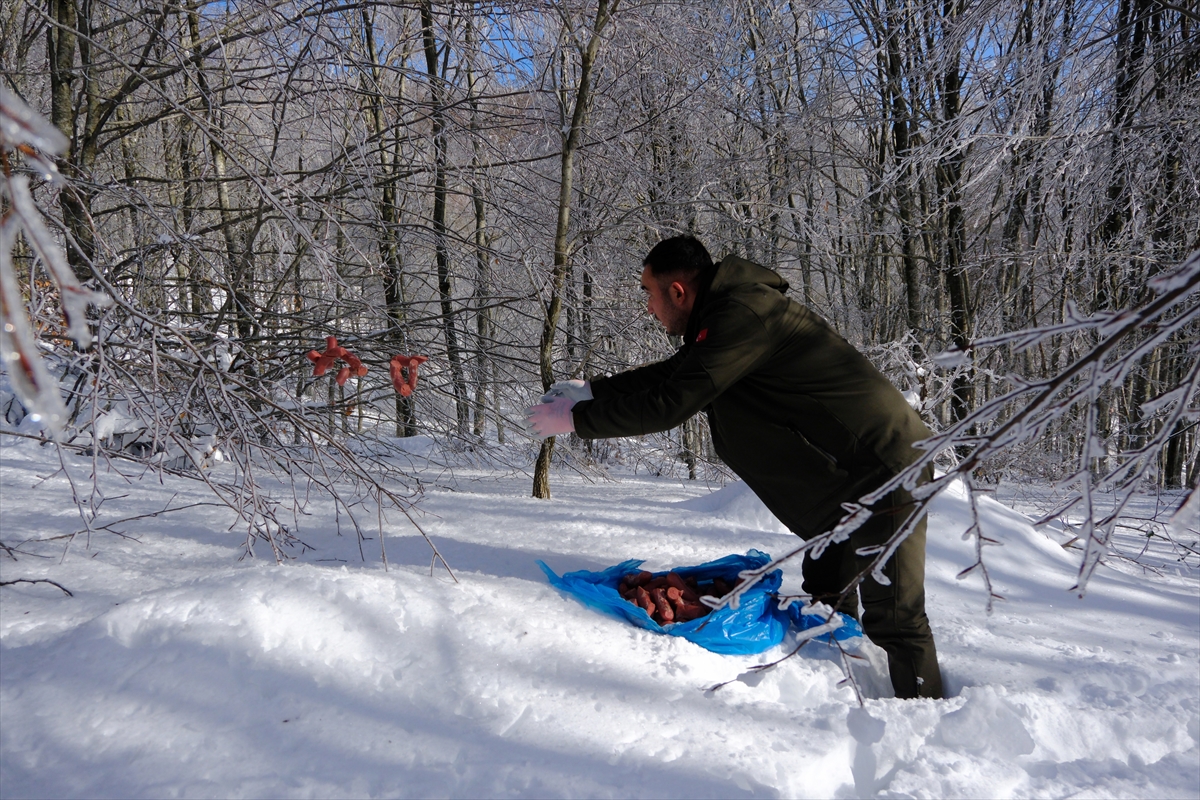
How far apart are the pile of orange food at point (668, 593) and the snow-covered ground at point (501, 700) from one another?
224 millimetres

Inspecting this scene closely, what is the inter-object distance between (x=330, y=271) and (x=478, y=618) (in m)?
1.27

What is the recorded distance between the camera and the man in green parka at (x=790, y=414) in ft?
7.62

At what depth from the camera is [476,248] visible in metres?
4.51

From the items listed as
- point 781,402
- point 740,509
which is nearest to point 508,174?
point 740,509

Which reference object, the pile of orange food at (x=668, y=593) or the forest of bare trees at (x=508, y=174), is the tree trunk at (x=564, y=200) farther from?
the pile of orange food at (x=668, y=593)

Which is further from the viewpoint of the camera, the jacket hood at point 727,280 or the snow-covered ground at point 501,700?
the jacket hood at point 727,280

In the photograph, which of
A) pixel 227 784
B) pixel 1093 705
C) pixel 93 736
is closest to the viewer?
pixel 227 784

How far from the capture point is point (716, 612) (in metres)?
2.32

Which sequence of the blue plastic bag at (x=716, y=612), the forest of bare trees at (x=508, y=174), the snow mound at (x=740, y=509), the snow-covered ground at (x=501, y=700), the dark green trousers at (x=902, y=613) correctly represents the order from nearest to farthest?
the snow-covered ground at (x=501, y=700), the dark green trousers at (x=902, y=613), the blue plastic bag at (x=716, y=612), the forest of bare trees at (x=508, y=174), the snow mound at (x=740, y=509)

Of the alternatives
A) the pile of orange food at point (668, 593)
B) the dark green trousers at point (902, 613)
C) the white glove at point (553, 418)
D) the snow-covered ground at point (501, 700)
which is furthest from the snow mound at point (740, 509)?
the white glove at point (553, 418)

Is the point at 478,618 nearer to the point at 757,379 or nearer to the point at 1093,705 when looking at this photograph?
the point at 757,379

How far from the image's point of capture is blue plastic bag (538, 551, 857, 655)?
96.3 inches

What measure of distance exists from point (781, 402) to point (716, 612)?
75 cm

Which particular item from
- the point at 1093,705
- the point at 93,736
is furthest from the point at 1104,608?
the point at 93,736
